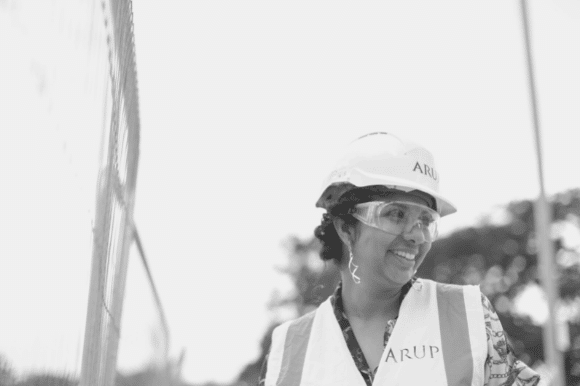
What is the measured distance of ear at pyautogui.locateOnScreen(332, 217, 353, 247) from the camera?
3.84m

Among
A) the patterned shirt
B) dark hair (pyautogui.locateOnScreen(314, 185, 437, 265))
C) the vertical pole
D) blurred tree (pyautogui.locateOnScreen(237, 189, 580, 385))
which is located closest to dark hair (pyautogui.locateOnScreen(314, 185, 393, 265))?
dark hair (pyautogui.locateOnScreen(314, 185, 437, 265))

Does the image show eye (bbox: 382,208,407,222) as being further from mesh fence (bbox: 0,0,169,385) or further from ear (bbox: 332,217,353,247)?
mesh fence (bbox: 0,0,169,385)

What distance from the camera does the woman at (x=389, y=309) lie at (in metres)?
3.20

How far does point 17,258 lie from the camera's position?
1.59 meters

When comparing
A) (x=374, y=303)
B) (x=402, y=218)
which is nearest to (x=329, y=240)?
(x=374, y=303)

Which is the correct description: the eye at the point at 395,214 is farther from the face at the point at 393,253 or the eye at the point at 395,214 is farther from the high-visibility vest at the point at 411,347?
the high-visibility vest at the point at 411,347

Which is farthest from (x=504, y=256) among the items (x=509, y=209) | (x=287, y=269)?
(x=287, y=269)

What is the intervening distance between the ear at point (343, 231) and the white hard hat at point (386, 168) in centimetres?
8

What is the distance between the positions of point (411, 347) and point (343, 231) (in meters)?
0.71

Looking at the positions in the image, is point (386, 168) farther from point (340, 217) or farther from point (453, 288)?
point (453, 288)

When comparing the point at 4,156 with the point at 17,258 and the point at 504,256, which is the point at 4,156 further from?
the point at 504,256

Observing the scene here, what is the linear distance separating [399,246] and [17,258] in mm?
2104

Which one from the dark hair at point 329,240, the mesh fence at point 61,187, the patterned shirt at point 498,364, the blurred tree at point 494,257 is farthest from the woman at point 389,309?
the blurred tree at point 494,257

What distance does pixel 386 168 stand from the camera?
11.8 ft
